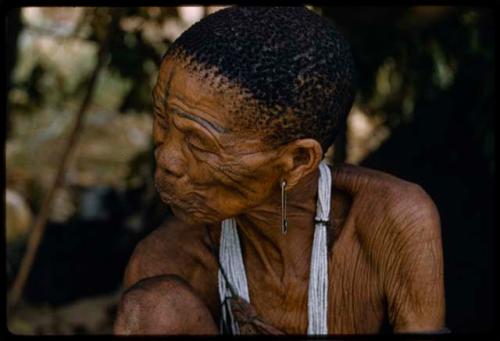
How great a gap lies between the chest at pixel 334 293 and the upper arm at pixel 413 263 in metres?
0.06

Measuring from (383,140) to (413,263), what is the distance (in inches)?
75.9

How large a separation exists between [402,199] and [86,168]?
10.9ft

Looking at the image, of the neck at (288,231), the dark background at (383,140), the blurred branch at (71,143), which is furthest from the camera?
the dark background at (383,140)

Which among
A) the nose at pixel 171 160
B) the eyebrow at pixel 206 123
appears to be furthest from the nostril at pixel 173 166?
the eyebrow at pixel 206 123

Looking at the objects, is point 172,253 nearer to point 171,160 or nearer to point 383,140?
point 171,160

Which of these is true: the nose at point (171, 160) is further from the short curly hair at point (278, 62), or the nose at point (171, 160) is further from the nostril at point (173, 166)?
the short curly hair at point (278, 62)

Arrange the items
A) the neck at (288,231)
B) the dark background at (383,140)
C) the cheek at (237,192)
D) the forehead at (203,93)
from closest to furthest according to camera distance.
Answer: the forehead at (203,93) → the cheek at (237,192) → the neck at (288,231) → the dark background at (383,140)

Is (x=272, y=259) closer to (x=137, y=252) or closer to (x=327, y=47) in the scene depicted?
(x=137, y=252)

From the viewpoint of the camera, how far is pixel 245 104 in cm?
196

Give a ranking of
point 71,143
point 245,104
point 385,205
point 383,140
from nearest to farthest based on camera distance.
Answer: point 245,104
point 385,205
point 71,143
point 383,140

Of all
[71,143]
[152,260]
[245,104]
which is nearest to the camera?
[245,104]

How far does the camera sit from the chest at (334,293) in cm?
223

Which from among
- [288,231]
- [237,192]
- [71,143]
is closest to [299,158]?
[237,192]

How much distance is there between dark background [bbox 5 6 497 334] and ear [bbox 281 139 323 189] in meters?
1.32
